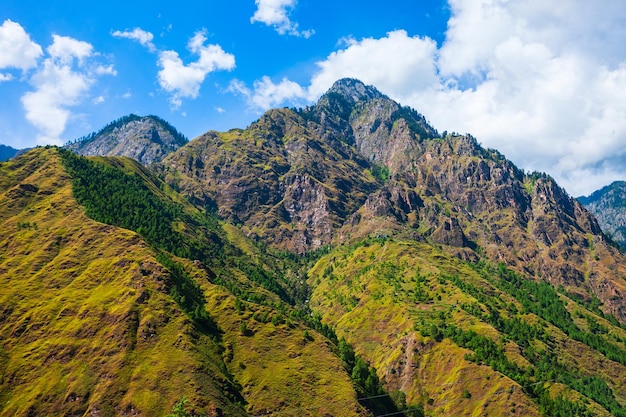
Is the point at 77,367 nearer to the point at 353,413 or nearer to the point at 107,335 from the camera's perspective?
the point at 107,335

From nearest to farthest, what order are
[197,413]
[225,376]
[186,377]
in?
1. [197,413]
2. [186,377]
3. [225,376]

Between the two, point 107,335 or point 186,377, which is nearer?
point 186,377

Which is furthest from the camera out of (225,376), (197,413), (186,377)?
(225,376)

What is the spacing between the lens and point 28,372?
7293 inches

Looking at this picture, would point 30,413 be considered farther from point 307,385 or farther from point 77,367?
point 307,385

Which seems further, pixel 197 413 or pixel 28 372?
pixel 28 372

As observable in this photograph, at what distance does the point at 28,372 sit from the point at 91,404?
117 ft

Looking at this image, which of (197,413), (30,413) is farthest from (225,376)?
(30,413)

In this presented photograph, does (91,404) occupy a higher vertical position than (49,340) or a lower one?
lower

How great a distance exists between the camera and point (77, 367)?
18650 centimetres

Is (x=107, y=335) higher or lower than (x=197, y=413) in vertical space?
higher

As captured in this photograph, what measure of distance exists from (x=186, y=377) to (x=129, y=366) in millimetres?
25828

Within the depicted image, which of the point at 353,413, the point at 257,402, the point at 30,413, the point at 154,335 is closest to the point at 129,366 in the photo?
the point at 154,335

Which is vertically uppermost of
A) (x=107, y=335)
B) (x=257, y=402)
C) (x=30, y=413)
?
(x=107, y=335)
